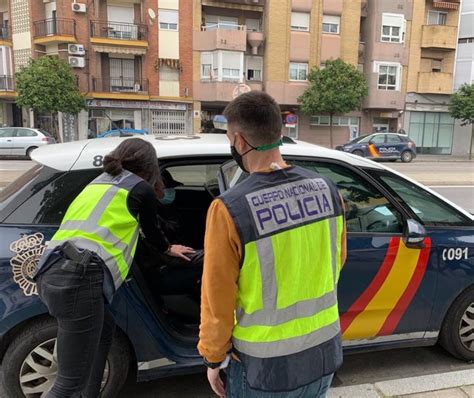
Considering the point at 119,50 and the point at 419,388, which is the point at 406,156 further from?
the point at 419,388

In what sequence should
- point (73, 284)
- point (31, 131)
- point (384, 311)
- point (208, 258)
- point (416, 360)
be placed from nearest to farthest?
point (208, 258) < point (73, 284) < point (384, 311) < point (416, 360) < point (31, 131)

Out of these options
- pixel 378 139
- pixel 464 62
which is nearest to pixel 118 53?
pixel 378 139

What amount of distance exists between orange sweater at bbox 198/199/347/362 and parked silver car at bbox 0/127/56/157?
65.9 feet

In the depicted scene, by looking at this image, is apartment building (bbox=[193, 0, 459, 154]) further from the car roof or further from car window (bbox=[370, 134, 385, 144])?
the car roof

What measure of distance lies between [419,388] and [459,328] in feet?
1.88

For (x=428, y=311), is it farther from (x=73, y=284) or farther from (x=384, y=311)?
(x=73, y=284)

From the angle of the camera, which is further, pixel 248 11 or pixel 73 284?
pixel 248 11

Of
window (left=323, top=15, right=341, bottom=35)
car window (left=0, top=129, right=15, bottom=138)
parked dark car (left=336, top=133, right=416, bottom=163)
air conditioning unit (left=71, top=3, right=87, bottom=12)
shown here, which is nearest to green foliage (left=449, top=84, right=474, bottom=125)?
parked dark car (left=336, top=133, right=416, bottom=163)

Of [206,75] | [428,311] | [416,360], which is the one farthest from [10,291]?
[206,75]

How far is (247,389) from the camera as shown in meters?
1.57

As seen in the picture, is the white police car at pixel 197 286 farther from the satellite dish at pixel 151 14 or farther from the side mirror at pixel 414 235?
the satellite dish at pixel 151 14

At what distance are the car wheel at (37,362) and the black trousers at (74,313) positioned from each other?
363 mm

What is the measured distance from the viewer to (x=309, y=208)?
61.6 inches

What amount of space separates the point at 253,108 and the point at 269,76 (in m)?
28.9
